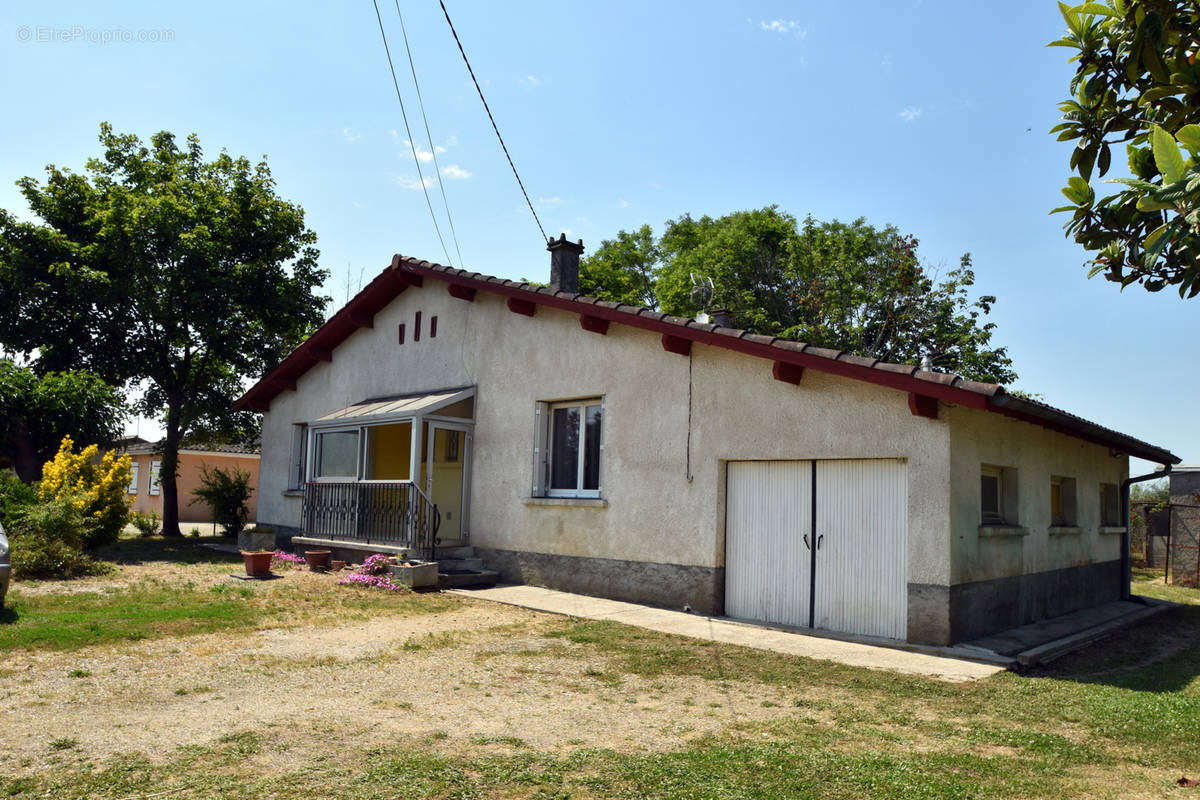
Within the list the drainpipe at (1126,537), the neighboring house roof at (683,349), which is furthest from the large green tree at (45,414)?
the drainpipe at (1126,537)

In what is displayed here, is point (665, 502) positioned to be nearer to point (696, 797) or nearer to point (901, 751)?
point (901, 751)

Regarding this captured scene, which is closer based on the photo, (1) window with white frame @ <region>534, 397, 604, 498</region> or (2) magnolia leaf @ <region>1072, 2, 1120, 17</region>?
(2) magnolia leaf @ <region>1072, 2, 1120, 17</region>

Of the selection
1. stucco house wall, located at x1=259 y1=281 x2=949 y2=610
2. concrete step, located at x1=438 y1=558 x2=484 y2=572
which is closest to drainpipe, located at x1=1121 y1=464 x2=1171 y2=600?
stucco house wall, located at x1=259 y1=281 x2=949 y2=610

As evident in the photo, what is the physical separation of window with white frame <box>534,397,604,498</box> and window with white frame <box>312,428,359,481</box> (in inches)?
152

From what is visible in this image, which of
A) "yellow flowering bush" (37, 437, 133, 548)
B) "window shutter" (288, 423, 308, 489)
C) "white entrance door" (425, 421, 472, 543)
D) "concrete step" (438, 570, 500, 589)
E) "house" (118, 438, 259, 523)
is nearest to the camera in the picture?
"concrete step" (438, 570, 500, 589)

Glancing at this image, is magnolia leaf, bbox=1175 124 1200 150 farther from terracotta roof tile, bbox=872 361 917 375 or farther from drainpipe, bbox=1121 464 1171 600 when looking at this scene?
drainpipe, bbox=1121 464 1171 600

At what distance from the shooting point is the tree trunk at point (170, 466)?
2103 centimetres

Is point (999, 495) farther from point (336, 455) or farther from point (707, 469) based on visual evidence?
point (336, 455)

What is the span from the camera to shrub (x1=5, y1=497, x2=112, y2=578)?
12.0 metres

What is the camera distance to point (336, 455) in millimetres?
15211

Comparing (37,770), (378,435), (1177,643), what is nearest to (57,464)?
(378,435)

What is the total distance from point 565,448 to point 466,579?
2.46 metres

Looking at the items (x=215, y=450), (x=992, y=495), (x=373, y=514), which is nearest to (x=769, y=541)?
(x=992, y=495)

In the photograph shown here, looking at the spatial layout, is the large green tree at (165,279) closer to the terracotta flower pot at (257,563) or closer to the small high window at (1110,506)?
the terracotta flower pot at (257,563)
